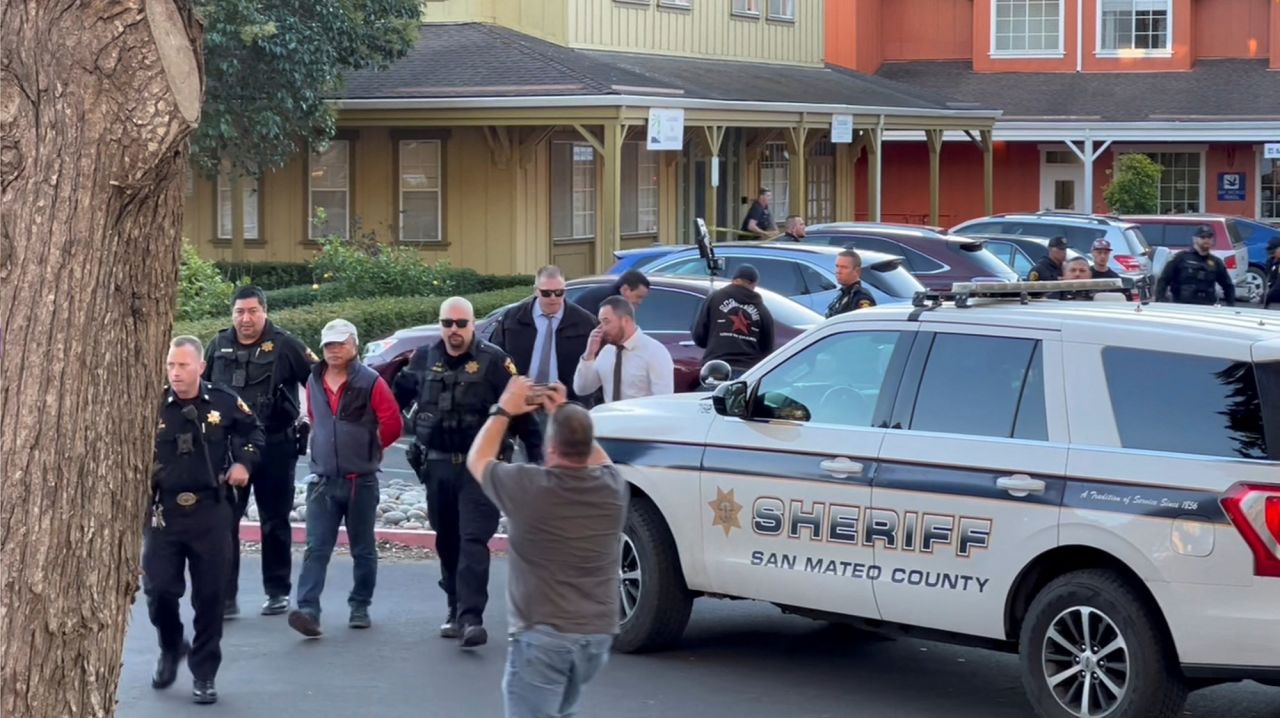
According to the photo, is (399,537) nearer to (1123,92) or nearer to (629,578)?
(629,578)

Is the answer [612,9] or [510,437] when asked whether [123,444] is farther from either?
[612,9]

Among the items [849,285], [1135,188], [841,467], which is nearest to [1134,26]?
[1135,188]

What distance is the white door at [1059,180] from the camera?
42562 mm

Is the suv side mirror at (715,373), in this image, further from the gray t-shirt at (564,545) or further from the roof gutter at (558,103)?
the roof gutter at (558,103)

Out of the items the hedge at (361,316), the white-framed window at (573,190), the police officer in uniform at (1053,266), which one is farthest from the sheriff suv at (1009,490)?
the white-framed window at (573,190)

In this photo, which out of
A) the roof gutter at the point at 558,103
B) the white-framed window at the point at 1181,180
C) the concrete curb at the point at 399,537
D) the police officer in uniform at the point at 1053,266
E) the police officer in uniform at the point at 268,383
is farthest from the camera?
the white-framed window at the point at 1181,180

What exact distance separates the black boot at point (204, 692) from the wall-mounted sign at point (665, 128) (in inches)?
660

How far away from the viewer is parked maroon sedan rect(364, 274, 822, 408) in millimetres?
14875

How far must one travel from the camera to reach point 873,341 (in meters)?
8.35

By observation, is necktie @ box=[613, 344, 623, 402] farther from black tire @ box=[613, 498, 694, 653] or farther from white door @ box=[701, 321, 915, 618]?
white door @ box=[701, 321, 915, 618]

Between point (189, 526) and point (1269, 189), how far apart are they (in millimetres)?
36935

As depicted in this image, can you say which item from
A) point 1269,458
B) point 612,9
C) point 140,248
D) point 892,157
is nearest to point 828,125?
point 612,9

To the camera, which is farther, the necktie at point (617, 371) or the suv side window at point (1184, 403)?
the necktie at point (617, 371)

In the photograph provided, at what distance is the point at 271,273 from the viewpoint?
2752 cm
